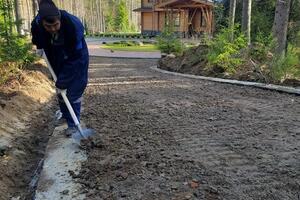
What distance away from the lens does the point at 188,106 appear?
5891 millimetres

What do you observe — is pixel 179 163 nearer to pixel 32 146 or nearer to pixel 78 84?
pixel 78 84

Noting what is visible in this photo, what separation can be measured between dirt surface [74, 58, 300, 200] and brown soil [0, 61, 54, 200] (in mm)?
751

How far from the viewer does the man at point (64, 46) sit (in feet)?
12.5

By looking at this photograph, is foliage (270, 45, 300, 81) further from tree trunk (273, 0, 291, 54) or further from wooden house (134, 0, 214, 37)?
wooden house (134, 0, 214, 37)

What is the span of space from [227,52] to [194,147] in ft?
20.0

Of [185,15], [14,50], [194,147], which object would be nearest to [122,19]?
[185,15]

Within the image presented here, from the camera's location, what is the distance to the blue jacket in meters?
3.96

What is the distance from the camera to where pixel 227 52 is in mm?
9406

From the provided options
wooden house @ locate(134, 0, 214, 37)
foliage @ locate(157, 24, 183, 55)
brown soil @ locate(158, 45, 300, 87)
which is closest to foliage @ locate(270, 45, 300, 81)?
brown soil @ locate(158, 45, 300, 87)

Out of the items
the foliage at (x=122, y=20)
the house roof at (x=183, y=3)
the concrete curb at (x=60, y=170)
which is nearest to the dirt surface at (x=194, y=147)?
the concrete curb at (x=60, y=170)

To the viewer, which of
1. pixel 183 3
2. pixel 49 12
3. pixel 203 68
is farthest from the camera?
pixel 183 3

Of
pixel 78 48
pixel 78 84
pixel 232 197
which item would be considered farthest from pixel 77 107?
pixel 232 197

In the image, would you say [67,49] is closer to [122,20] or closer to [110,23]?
[122,20]

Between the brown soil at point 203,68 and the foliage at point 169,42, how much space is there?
5.06 ft
